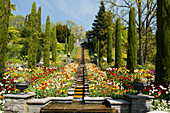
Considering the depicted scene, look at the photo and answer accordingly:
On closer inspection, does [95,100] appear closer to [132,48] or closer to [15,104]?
[15,104]

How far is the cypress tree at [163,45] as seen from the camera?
590 cm

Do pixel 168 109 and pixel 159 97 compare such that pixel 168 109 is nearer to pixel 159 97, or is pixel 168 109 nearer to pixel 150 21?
pixel 159 97

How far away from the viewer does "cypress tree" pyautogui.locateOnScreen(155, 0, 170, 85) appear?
590cm

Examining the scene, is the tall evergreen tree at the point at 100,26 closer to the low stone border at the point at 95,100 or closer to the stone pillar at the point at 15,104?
the low stone border at the point at 95,100

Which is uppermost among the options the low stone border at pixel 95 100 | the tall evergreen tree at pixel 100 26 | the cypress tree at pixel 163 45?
the tall evergreen tree at pixel 100 26

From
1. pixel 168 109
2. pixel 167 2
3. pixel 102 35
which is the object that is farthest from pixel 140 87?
pixel 102 35

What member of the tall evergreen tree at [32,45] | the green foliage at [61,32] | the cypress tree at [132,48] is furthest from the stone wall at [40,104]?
the green foliage at [61,32]

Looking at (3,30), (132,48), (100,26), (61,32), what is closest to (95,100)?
(3,30)

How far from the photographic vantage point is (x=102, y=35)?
30.2 m

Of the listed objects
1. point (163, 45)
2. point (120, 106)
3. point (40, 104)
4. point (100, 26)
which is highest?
point (100, 26)

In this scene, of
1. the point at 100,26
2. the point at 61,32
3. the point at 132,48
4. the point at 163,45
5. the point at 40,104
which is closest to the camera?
the point at 40,104

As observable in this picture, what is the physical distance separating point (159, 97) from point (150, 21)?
14.0m

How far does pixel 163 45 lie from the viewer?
6.08 meters

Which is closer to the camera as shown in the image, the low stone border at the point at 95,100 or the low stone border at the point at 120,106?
the low stone border at the point at 120,106
